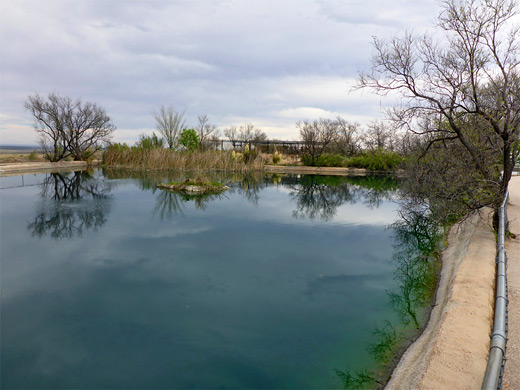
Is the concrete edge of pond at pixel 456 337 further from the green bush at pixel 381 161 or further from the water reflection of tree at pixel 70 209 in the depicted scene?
the green bush at pixel 381 161

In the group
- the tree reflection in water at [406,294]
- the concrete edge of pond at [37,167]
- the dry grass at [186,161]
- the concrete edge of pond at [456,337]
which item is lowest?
the tree reflection in water at [406,294]

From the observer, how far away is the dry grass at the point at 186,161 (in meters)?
28.2

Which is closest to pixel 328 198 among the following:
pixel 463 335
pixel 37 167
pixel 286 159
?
pixel 463 335

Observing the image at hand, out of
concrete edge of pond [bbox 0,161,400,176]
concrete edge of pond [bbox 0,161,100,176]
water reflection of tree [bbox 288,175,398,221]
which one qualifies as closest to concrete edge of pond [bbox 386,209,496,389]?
water reflection of tree [bbox 288,175,398,221]

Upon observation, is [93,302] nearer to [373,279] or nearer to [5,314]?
[5,314]

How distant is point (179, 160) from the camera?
28.6 metres

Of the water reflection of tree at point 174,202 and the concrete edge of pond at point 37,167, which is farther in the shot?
the concrete edge of pond at point 37,167

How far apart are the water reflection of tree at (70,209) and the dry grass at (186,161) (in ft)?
33.2

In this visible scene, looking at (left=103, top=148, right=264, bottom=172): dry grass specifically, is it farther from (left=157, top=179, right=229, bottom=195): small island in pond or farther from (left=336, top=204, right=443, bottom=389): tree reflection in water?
(left=336, top=204, right=443, bottom=389): tree reflection in water

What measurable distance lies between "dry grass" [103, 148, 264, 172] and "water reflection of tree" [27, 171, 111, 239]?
10116mm

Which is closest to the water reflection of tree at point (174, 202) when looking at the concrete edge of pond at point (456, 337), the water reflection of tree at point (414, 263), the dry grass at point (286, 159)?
the water reflection of tree at point (414, 263)

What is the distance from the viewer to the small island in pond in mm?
16969

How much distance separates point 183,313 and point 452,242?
7.17 meters

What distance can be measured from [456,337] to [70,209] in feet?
39.3
